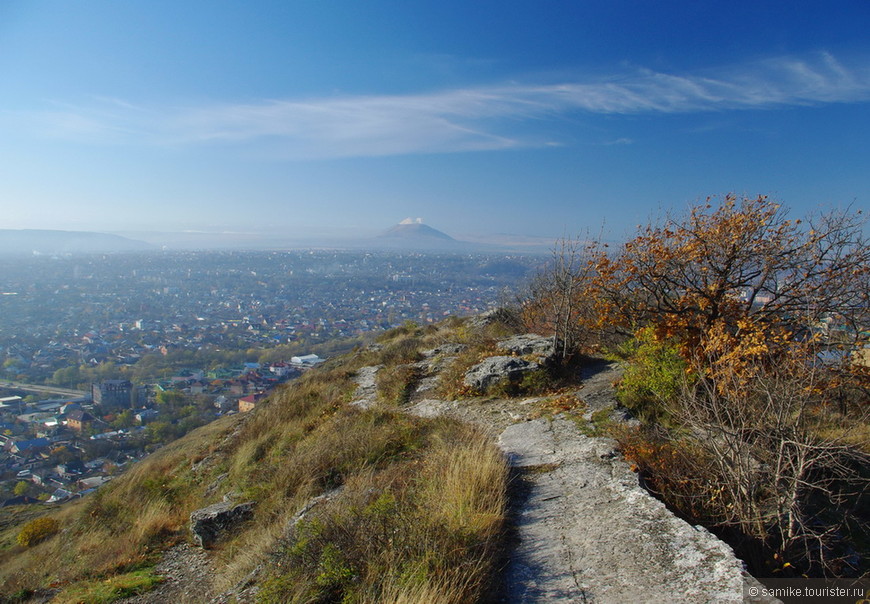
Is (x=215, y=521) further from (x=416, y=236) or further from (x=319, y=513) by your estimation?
(x=416, y=236)

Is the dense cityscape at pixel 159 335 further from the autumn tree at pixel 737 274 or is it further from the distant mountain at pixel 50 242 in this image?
the distant mountain at pixel 50 242

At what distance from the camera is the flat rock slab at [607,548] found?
10.5 feet

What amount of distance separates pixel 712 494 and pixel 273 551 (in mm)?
4222

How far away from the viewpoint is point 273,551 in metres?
4.20

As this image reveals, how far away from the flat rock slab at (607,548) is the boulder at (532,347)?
4225mm

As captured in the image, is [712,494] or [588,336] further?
[588,336]

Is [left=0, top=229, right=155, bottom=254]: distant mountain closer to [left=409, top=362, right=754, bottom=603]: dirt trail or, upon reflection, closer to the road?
the road

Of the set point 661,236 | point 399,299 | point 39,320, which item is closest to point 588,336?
point 661,236

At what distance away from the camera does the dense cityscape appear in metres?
18.2

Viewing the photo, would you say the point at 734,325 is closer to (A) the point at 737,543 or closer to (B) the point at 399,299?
(A) the point at 737,543

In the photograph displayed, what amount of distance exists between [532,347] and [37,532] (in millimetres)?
10808

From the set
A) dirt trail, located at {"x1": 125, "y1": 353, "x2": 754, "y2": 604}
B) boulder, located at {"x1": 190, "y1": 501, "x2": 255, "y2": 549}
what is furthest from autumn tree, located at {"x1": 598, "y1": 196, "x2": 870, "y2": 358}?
boulder, located at {"x1": 190, "y1": 501, "x2": 255, "y2": 549}

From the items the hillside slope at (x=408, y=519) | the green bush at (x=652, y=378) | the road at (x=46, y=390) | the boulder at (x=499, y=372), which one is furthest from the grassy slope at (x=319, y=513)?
the road at (x=46, y=390)

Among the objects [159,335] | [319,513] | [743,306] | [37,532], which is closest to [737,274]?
[743,306]
